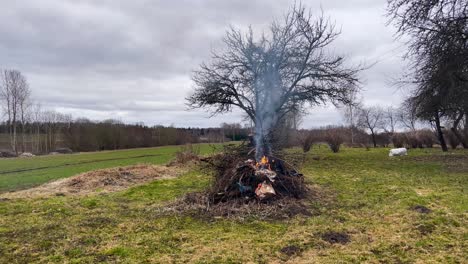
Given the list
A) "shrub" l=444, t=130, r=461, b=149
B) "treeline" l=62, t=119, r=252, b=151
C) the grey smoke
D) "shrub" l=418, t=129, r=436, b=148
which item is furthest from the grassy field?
"treeline" l=62, t=119, r=252, b=151

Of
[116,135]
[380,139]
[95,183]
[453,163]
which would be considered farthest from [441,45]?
[116,135]

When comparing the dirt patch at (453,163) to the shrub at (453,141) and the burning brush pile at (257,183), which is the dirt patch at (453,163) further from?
the shrub at (453,141)

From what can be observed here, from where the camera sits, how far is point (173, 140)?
51.8 meters

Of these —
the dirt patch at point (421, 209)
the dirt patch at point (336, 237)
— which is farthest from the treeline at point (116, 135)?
the dirt patch at point (336, 237)

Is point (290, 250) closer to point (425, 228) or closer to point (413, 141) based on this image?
point (425, 228)

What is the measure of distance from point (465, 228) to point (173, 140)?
4904 cm

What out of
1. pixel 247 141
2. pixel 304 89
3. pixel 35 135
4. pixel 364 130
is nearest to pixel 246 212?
pixel 247 141

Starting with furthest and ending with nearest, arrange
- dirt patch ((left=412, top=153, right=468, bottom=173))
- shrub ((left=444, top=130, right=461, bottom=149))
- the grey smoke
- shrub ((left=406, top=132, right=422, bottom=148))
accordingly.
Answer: shrub ((left=406, top=132, right=422, bottom=148)), shrub ((left=444, top=130, right=461, bottom=149)), the grey smoke, dirt patch ((left=412, top=153, right=468, bottom=173))

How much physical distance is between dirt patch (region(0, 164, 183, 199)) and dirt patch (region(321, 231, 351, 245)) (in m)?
5.99

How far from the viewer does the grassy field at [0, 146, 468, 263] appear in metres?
3.63

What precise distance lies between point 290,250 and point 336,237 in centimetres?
75

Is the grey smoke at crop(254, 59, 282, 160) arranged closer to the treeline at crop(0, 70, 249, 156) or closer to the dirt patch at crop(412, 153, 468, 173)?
the dirt patch at crop(412, 153, 468, 173)

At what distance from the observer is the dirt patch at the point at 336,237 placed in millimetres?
4023

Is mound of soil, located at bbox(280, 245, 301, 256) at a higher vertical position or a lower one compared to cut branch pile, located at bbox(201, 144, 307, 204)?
lower
